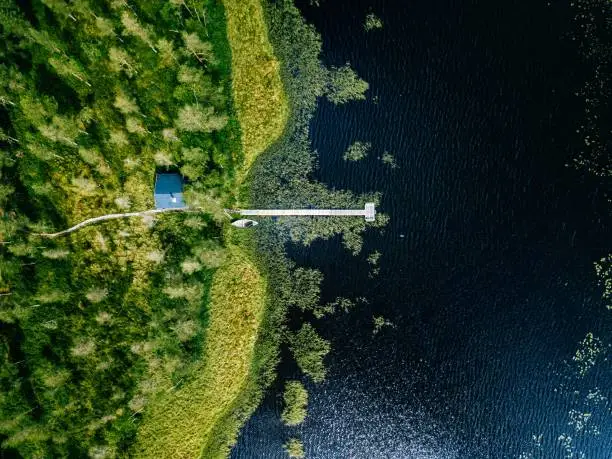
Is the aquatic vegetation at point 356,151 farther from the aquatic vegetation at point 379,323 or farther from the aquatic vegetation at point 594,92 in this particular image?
the aquatic vegetation at point 594,92

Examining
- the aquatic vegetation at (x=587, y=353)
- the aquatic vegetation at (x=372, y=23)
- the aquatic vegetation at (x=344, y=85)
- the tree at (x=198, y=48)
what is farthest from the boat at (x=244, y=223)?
the aquatic vegetation at (x=587, y=353)

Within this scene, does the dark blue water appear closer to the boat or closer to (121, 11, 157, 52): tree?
the boat

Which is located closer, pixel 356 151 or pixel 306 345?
pixel 356 151

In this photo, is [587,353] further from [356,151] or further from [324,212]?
[356,151]

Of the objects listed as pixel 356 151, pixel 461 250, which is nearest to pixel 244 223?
pixel 356 151

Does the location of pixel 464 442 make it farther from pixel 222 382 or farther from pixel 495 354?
pixel 222 382

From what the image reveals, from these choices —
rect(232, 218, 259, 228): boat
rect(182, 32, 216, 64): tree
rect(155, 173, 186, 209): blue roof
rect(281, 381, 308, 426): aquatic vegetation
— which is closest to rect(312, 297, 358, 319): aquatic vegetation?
rect(281, 381, 308, 426): aquatic vegetation
